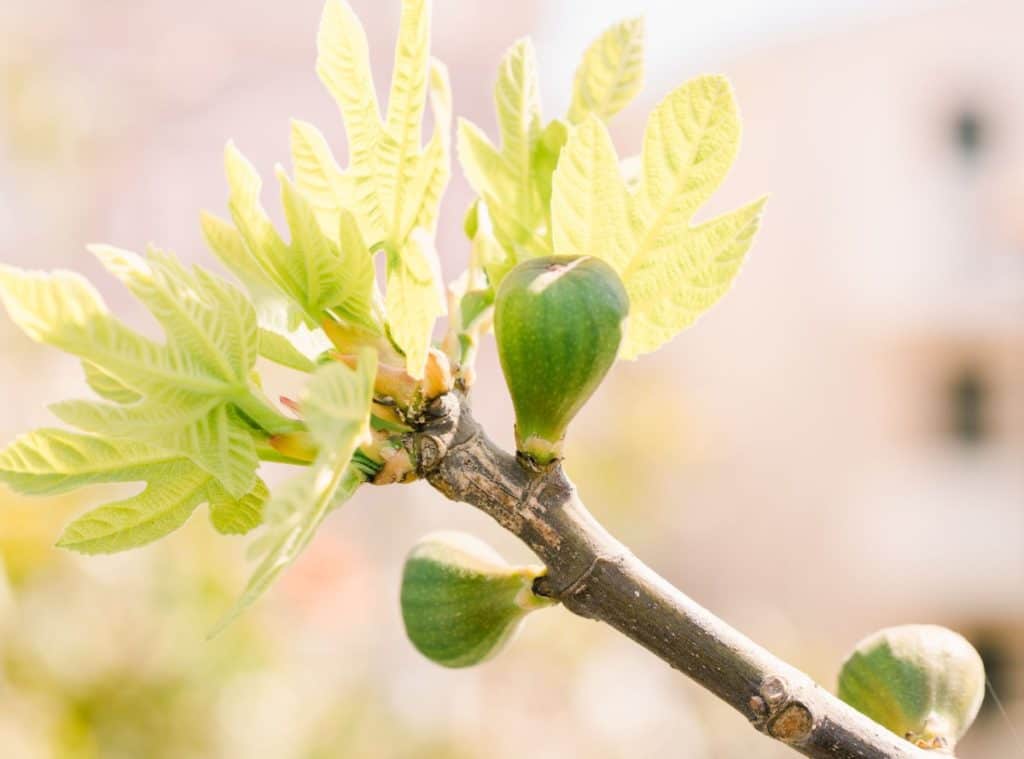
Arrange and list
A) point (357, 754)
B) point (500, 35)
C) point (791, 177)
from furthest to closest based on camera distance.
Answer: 1. point (791, 177)
2. point (500, 35)
3. point (357, 754)

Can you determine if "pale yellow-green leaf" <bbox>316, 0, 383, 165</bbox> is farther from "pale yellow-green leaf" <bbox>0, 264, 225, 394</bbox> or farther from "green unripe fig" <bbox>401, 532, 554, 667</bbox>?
"green unripe fig" <bbox>401, 532, 554, 667</bbox>

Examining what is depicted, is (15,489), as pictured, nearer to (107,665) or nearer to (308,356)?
(308,356)

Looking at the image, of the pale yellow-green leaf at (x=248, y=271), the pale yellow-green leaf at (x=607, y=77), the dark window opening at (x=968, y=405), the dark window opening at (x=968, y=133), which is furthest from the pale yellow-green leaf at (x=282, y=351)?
the dark window opening at (x=968, y=133)

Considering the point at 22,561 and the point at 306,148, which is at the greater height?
the point at 306,148

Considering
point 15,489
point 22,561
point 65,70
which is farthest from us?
point 65,70

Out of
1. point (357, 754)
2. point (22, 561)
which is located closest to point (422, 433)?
point (22, 561)

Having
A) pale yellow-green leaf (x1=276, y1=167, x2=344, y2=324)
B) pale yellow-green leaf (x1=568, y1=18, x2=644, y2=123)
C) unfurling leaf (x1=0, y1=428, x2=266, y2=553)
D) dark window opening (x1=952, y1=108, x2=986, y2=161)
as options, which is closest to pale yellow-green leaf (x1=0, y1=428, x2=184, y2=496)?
unfurling leaf (x1=0, y1=428, x2=266, y2=553)

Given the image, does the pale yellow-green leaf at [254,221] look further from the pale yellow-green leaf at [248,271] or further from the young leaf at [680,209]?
the young leaf at [680,209]

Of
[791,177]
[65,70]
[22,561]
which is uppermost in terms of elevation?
[65,70]
